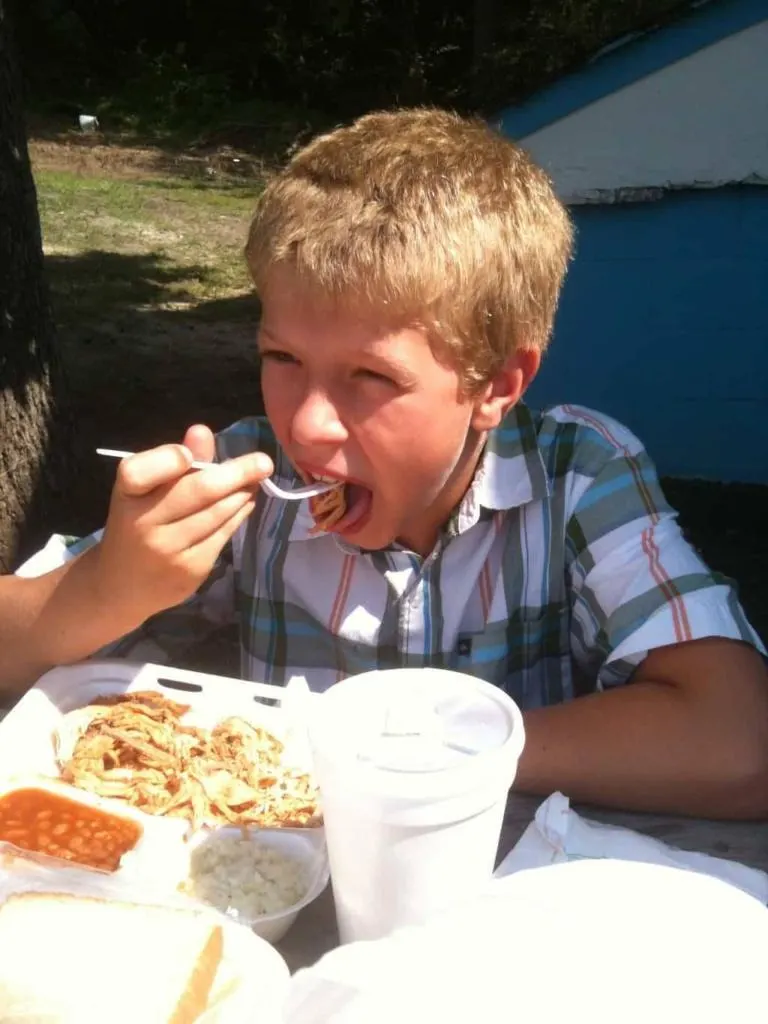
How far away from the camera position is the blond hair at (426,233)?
1.53 m

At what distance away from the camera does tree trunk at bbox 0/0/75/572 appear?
358cm

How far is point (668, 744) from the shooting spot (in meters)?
1.47

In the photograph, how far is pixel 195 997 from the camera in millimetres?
921

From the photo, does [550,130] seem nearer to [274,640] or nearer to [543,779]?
[274,640]

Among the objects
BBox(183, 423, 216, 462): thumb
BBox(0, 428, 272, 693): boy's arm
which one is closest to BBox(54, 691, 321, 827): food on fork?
BBox(0, 428, 272, 693): boy's arm

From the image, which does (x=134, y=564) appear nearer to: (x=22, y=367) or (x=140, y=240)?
(x=22, y=367)

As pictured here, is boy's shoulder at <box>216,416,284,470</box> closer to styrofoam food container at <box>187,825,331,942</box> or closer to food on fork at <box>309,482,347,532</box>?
food on fork at <box>309,482,347,532</box>

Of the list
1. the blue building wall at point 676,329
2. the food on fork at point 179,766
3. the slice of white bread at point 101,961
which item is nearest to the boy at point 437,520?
the food on fork at point 179,766

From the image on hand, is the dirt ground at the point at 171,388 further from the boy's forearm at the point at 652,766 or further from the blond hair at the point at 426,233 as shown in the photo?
the boy's forearm at the point at 652,766

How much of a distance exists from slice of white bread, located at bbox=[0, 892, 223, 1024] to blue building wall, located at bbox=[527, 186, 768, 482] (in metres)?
4.50

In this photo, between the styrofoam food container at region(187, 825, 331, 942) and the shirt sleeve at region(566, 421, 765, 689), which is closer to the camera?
the styrofoam food container at region(187, 825, 331, 942)

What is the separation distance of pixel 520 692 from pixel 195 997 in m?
1.10

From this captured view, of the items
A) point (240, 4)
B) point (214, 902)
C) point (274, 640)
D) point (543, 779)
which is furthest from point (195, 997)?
point (240, 4)

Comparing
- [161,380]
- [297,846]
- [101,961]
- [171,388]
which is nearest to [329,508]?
[297,846]
